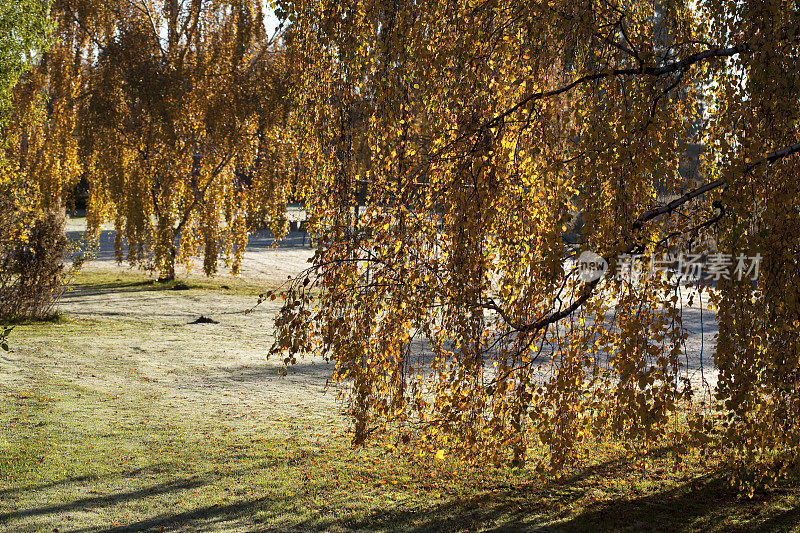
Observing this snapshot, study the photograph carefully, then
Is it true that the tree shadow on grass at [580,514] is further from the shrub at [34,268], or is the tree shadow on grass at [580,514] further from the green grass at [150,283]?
the green grass at [150,283]

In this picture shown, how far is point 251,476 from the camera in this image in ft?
19.8

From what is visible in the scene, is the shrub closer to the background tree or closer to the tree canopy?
the tree canopy

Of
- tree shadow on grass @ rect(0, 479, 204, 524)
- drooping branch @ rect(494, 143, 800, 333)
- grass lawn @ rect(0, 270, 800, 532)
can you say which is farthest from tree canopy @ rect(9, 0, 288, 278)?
drooping branch @ rect(494, 143, 800, 333)

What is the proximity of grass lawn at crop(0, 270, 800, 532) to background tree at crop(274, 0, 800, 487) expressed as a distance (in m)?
0.69

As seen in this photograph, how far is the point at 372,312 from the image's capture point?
4969 millimetres

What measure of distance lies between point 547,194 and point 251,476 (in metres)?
3.30

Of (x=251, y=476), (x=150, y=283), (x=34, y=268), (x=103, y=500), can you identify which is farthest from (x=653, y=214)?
(x=150, y=283)

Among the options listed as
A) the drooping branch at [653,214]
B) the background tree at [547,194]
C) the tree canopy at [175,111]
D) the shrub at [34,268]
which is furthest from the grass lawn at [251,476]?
the tree canopy at [175,111]

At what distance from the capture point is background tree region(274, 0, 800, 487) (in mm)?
3900

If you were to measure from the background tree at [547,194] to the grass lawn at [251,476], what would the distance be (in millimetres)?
688

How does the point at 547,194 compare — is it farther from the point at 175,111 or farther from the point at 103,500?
the point at 175,111

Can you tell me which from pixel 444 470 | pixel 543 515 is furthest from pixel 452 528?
pixel 444 470

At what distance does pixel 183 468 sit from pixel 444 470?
219 centimetres

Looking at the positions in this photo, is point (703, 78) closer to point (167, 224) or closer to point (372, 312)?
point (372, 312)
